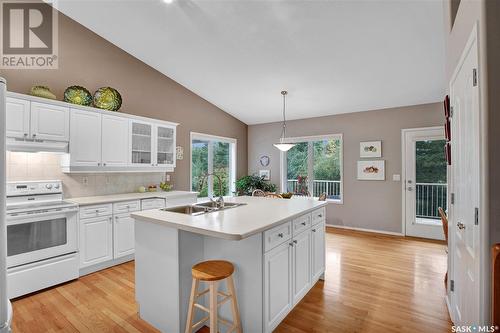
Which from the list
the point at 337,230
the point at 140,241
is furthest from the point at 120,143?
the point at 337,230

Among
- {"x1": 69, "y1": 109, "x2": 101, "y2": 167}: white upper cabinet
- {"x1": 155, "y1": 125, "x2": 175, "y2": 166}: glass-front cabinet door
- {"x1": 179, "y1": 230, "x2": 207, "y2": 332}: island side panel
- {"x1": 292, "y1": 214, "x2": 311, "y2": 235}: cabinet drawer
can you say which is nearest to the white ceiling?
{"x1": 155, "y1": 125, "x2": 175, "y2": 166}: glass-front cabinet door

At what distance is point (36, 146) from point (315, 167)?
5.04m

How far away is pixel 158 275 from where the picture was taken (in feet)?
6.72

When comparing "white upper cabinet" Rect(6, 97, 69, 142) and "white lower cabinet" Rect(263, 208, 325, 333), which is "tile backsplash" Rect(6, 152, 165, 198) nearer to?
"white upper cabinet" Rect(6, 97, 69, 142)

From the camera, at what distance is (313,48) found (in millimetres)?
3533

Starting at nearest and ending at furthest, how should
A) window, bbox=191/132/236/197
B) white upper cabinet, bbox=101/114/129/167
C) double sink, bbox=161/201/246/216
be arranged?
1. double sink, bbox=161/201/246/216
2. white upper cabinet, bbox=101/114/129/167
3. window, bbox=191/132/236/197

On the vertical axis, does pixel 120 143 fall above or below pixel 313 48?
below

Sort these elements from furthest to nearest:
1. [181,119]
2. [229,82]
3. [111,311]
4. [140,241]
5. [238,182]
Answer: [238,182], [181,119], [229,82], [111,311], [140,241]

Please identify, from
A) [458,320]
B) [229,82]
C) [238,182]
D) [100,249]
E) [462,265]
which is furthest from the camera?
[238,182]

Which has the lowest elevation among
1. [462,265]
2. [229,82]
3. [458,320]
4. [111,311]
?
[111,311]

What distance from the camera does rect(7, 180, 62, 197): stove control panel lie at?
2.84 meters

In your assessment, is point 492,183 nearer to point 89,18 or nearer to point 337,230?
point 337,230

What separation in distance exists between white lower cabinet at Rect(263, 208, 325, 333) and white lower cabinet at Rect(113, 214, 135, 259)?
2497 millimetres

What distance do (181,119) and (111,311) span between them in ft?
11.9
